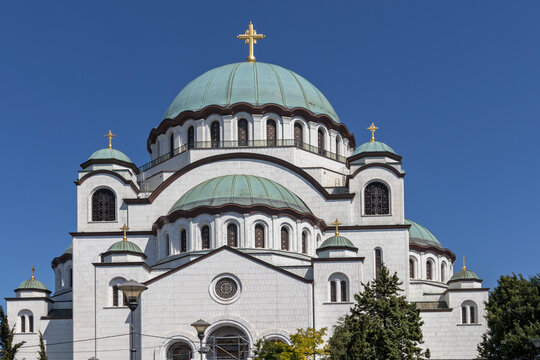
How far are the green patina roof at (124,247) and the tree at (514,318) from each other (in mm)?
19051

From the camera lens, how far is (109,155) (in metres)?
62.2

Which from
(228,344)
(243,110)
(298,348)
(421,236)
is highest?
(243,110)

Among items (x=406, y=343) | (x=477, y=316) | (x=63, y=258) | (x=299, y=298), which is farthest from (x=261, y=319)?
(x=63, y=258)

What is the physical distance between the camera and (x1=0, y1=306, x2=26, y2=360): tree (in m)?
52.1

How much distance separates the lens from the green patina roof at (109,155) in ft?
203

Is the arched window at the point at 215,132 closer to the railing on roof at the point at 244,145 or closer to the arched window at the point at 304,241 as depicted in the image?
the railing on roof at the point at 244,145

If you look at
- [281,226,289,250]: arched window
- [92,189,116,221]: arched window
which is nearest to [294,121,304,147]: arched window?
[281,226,289,250]: arched window

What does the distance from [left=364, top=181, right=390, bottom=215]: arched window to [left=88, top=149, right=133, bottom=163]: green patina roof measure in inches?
551

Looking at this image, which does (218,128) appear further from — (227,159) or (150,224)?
(150,224)

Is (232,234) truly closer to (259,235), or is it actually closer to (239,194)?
(259,235)

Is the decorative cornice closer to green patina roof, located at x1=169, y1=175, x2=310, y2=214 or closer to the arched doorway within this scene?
green patina roof, located at x1=169, y1=175, x2=310, y2=214

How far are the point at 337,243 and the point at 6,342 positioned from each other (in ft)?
56.1

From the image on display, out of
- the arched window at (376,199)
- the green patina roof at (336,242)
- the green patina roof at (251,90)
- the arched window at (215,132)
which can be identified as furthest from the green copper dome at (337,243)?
the green patina roof at (251,90)

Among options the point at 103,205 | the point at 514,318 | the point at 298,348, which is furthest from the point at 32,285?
the point at 514,318
